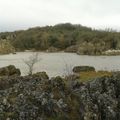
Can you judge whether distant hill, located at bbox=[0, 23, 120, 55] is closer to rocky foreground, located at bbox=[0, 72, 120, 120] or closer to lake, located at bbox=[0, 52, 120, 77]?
lake, located at bbox=[0, 52, 120, 77]

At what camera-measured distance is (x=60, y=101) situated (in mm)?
14805

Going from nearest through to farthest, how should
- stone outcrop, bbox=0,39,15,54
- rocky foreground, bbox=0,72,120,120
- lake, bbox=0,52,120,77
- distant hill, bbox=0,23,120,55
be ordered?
rocky foreground, bbox=0,72,120,120 → lake, bbox=0,52,120,77 → distant hill, bbox=0,23,120,55 → stone outcrop, bbox=0,39,15,54

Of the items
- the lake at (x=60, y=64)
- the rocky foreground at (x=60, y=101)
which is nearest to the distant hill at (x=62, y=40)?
the lake at (x=60, y=64)

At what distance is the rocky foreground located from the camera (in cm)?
1420

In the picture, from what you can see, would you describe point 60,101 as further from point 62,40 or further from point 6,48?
point 62,40

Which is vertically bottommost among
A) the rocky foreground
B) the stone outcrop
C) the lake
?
the stone outcrop

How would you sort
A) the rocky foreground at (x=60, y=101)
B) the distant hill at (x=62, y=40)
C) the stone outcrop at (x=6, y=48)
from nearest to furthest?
the rocky foreground at (x=60, y=101) → the distant hill at (x=62, y=40) → the stone outcrop at (x=6, y=48)

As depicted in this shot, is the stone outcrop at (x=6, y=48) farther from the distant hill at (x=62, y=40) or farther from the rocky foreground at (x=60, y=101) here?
the rocky foreground at (x=60, y=101)

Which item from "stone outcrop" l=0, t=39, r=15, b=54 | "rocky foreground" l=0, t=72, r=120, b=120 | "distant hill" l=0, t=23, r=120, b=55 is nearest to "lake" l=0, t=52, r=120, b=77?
"rocky foreground" l=0, t=72, r=120, b=120

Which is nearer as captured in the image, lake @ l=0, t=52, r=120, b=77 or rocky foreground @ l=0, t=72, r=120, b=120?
rocky foreground @ l=0, t=72, r=120, b=120

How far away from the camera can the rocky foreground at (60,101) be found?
46.6 ft

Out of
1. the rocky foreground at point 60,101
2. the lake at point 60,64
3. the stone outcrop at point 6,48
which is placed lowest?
the stone outcrop at point 6,48

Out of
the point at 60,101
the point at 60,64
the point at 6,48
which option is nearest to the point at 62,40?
the point at 6,48

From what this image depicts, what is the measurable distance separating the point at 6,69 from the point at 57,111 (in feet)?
115
